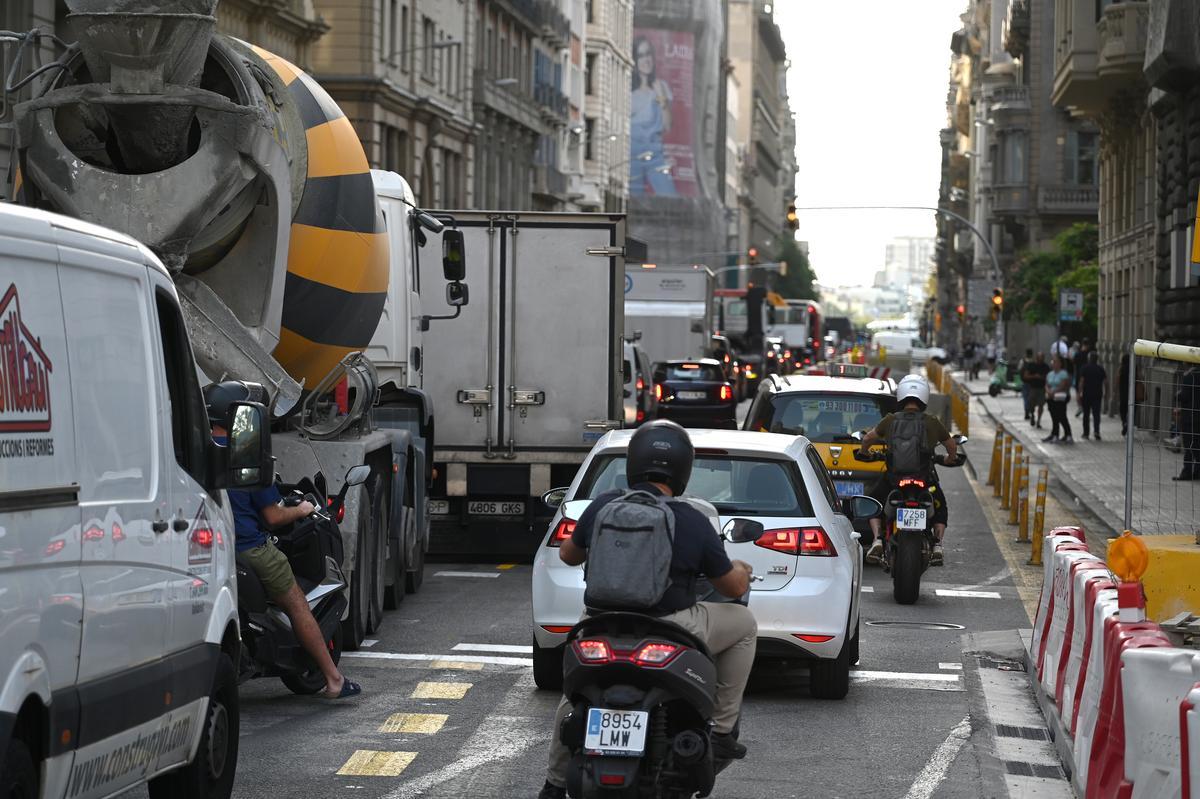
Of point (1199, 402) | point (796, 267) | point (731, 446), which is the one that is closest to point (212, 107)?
point (731, 446)

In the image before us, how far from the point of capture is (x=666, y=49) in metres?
120

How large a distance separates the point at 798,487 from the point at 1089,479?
20592 mm

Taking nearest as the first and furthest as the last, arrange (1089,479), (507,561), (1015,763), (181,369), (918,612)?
(181,369) → (1015,763) → (918,612) → (507,561) → (1089,479)

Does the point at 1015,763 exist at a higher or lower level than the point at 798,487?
lower

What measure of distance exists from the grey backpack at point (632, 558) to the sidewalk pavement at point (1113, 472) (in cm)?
745

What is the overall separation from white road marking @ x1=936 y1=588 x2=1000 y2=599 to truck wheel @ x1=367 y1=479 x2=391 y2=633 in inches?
193

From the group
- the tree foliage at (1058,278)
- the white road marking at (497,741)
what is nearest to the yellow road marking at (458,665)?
the white road marking at (497,741)

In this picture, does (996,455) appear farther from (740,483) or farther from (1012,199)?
(1012,199)

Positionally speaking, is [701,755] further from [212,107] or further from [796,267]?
[796,267]

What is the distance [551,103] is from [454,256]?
66589 millimetres

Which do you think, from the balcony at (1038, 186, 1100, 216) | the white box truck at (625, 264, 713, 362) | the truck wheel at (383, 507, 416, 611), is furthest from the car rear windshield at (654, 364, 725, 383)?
the balcony at (1038, 186, 1100, 216)

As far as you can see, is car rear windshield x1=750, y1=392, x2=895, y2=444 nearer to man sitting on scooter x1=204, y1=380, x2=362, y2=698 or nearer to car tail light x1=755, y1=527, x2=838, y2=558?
car tail light x1=755, y1=527, x2=838, y2=558

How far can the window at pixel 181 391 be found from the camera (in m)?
7.41

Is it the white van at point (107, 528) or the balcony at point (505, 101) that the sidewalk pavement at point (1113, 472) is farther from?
the balcony at point (505, 101)
